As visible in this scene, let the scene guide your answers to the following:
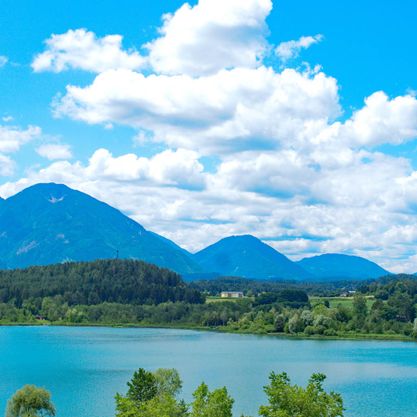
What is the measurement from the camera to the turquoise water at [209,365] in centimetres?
6431

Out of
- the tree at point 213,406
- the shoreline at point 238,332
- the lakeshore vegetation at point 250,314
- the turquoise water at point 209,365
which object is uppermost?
the lakeshore vegetation at point 250,314

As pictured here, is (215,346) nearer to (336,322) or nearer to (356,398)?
(336,322)

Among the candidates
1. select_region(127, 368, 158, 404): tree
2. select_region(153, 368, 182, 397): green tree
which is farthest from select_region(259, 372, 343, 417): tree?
select_region(153, 368, 182, 397): green tree

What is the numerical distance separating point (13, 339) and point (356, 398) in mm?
80421

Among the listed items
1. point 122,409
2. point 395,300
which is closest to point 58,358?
point 122,409

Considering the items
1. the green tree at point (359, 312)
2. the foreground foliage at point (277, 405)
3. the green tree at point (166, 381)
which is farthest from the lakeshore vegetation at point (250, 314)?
the foreground foliage at point (277, 405)

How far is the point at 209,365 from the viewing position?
88375 mm

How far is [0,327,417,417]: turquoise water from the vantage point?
6431 centimetres

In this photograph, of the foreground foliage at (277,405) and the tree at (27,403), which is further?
the tree at (27,403)

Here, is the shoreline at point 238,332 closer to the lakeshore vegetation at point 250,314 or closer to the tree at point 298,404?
the lakeshore vegetation at point 250,314

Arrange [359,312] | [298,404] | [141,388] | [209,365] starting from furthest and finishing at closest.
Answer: [359,312] < [209,365] < [141,388] < [298,404]

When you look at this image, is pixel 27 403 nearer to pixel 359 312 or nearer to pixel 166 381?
pixel 166 381

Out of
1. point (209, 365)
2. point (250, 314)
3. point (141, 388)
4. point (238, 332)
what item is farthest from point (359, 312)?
point (141, 388)

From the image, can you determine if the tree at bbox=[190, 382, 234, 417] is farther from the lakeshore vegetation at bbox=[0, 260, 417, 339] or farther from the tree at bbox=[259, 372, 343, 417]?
the lakeshore vegetation at bbox=[0, 260, 417, 339]
